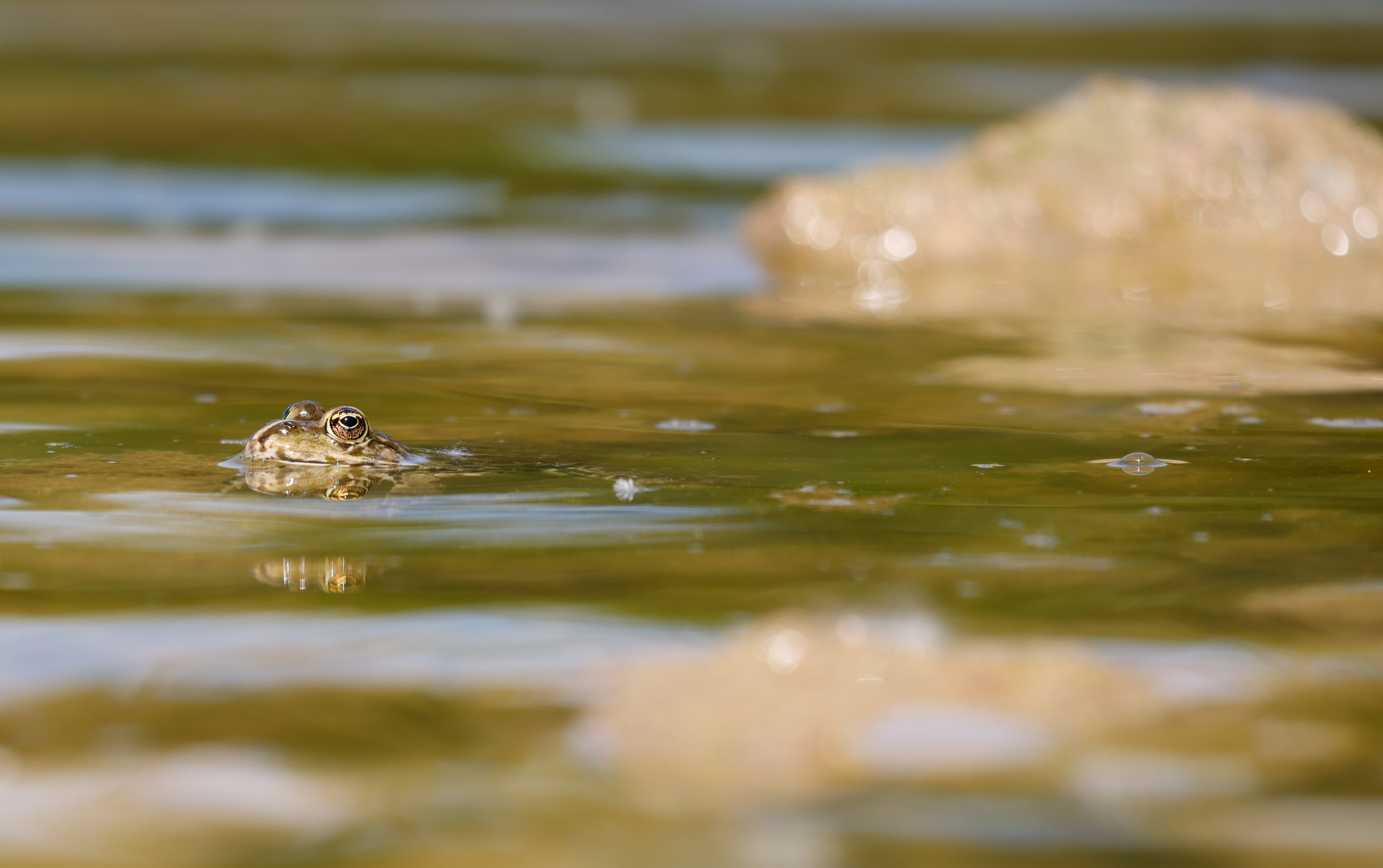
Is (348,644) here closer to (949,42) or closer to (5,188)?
(5,188)

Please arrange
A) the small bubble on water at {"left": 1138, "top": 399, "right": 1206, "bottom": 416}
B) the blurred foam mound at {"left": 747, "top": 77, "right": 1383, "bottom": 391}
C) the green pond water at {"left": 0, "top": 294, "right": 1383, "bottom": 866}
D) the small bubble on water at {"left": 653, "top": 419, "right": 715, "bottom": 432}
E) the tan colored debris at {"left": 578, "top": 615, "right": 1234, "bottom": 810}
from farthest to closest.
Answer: the blurred foam mound at {"left": 747, "top": 77, "right": 1383, "bottom": 391}, the small bubble on water at {"left": 1138, "top": 399, "right": 1206, "bottom": 416}, the small bubble on water at {"left": 653, "top": 419, "right": 715, "bottom": 432}, the tan colored debris at {"left": 578, "top": 615, "right": 1234, "bottom": 810}, the green pond water at {"left": 0, "top": 294, "right": 1383, "bottom": 866}

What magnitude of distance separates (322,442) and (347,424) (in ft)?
0.28

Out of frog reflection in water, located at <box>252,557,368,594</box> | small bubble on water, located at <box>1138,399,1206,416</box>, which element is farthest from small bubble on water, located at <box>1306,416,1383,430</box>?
frog reflection in water, located at <box>252,557,368,594</box>

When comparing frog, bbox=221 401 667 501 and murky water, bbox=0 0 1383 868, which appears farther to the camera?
frog, bbox=221 401 667 501

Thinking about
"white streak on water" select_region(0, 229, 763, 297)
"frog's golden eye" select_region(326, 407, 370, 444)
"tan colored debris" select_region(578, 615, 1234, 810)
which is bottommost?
"tan colored debris" select_region(578, 615, 1234, 810)

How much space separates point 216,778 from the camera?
93.4 inches

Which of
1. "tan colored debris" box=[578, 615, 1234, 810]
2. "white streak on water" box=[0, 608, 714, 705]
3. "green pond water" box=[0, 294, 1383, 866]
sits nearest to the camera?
"green pond water" box=[0, 294, 1383, 866]

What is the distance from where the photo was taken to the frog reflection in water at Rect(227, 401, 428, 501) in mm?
3994

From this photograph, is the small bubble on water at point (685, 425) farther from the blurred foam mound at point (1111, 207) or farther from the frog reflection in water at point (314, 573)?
the blurred foam mound at point (1111, 207)

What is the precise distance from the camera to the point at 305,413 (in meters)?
4.07

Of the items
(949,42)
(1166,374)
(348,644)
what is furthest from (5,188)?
(949,42)

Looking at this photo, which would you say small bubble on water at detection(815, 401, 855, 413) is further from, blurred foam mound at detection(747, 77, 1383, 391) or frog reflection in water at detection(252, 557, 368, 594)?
blurred foam mound at detection(747, 77, 1383, 391)

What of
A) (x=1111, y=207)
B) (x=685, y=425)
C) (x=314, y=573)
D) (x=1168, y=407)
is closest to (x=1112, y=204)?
(x=1111, y=207)

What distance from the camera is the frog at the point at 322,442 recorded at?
13.2ft
